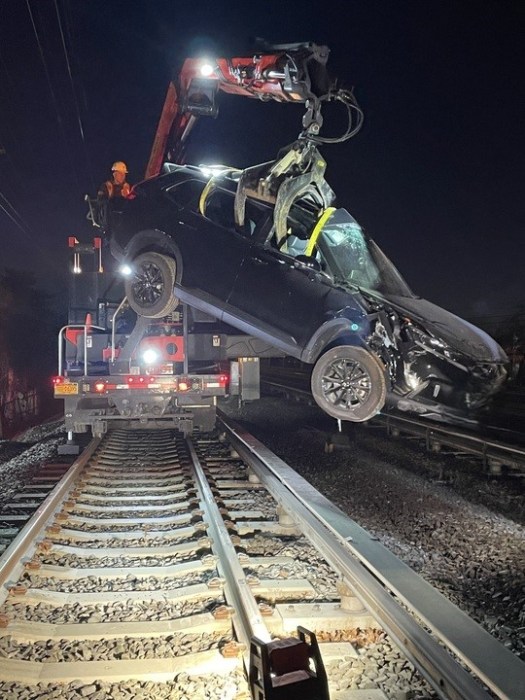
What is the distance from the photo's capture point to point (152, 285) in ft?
23.7

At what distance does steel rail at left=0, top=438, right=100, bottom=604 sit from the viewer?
4.07m

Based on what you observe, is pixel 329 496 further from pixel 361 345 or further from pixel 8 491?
pixel 8 491

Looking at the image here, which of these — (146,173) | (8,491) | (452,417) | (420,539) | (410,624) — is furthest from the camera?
(146,173)

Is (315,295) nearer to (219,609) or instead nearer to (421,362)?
(421,362)

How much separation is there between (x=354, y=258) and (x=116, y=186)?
3482mm

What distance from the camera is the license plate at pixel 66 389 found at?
9.51 meters

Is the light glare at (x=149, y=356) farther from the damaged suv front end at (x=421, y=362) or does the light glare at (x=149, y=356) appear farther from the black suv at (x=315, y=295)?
the damaged suv front end at (x=421, y=362)

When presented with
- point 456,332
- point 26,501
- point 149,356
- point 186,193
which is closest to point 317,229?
point 186,193

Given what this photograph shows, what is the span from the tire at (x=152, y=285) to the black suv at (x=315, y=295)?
1cm

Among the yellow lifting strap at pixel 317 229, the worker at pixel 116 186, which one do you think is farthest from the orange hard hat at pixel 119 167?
the yellow lifting strap at pixel 317 229

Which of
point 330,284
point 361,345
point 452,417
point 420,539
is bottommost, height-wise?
point 420,539

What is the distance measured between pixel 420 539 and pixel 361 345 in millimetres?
2001

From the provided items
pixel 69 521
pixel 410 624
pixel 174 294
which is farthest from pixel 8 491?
pixel 410 624

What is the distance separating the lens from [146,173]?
11.3 m
